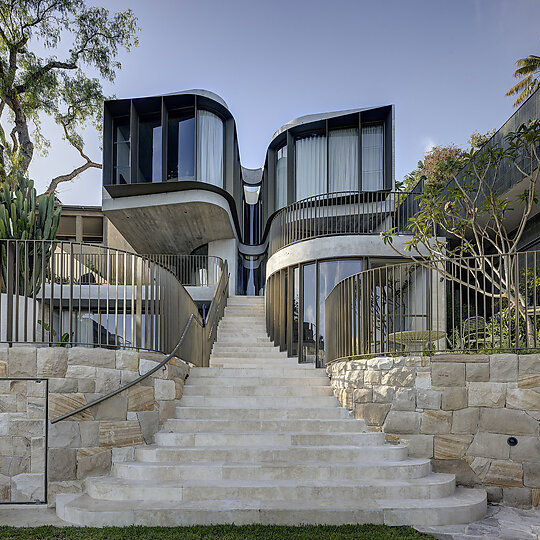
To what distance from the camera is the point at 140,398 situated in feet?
21.5

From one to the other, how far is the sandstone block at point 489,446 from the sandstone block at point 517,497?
1.18 feet

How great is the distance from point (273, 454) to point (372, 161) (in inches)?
502

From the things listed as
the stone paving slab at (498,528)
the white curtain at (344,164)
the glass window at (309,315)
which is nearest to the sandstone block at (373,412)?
the stone paving slab at (498,528)

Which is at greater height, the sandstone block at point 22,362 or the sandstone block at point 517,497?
the sandstone block at point 22,362

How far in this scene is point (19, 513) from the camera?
5.42 m

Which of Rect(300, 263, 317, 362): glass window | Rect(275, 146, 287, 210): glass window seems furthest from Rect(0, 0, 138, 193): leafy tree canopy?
Rect(300, 263, 317, 362): glass window

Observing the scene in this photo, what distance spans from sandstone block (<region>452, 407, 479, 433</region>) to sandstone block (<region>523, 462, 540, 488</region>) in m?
0.66

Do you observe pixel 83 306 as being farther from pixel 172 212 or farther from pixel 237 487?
pixel 172 212

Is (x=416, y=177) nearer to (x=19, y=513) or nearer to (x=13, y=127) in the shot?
(x=13, y=127)

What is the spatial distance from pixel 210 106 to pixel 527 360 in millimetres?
14445

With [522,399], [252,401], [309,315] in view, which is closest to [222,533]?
[252,401]

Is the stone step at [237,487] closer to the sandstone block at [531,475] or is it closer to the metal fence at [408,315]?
the sandstone block at [531,475]

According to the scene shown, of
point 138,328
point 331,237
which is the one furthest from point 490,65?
point 138,328

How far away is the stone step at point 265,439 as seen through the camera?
6.68m
